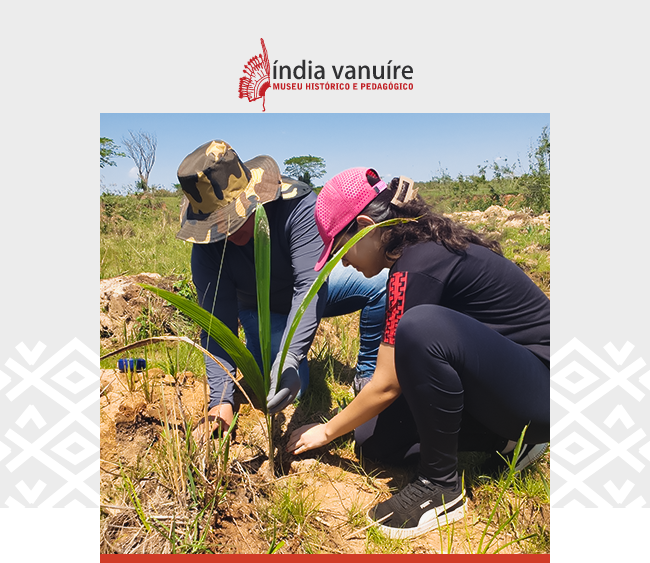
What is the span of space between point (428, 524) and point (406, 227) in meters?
0.94

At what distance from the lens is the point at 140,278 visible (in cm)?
327

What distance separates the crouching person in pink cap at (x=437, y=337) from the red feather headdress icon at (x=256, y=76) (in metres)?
0.36

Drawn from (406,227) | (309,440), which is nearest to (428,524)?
(309,440)

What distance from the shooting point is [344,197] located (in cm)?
154

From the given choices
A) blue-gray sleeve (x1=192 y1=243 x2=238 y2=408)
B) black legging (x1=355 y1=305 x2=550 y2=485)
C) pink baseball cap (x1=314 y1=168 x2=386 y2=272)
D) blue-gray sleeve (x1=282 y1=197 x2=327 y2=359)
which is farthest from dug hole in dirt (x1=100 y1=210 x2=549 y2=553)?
pink baseball cap (x1=314 y1=168 x2=386 y2=272)

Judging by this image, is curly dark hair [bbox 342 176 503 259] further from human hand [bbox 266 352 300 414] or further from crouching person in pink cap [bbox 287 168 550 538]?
human hand [bbox 266 352 300 414]

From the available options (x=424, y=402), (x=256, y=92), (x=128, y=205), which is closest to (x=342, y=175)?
(x=256, y=92)

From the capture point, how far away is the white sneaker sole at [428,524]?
5.00 ft

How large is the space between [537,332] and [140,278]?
2553 millimetres

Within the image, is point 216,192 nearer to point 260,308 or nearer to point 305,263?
point 305,263

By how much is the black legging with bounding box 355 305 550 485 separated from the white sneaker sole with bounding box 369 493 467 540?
0.10 metres

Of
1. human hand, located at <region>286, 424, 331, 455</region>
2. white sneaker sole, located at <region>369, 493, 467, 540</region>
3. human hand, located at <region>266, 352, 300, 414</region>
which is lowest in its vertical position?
white sneaker sole, located at <region>369, 493, 467, 540</region>

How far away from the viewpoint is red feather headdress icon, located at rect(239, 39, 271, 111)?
4.82 ft
